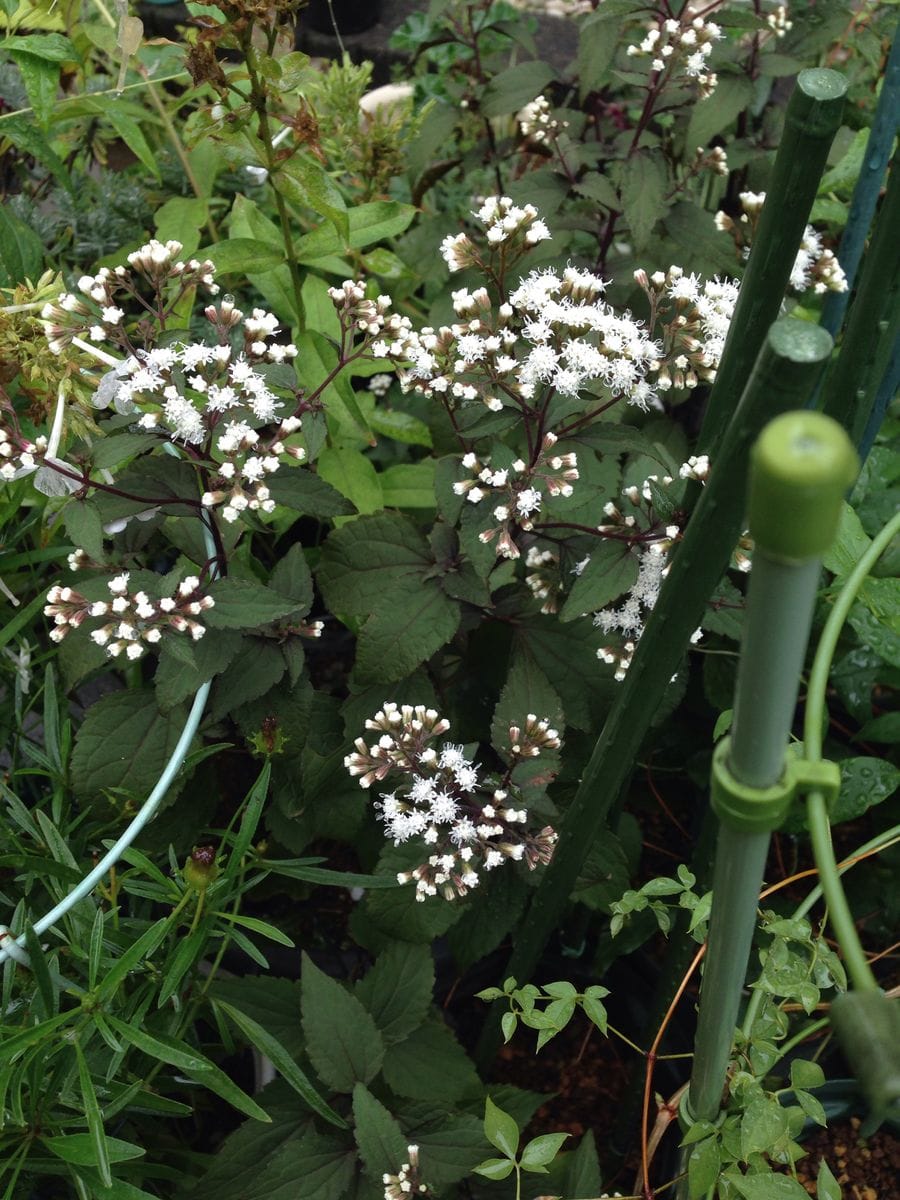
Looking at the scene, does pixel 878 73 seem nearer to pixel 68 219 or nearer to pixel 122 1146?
pixel 68 219

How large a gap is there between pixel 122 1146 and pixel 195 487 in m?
0.53

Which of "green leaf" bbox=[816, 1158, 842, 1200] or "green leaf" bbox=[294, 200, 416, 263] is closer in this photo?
"green leaf" bbox=[816, 1158, 842, 1200]

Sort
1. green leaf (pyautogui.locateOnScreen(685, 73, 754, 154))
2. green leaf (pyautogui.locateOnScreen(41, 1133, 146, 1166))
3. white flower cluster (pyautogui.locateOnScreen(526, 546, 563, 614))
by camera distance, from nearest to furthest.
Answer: green leaf (pyautogui.locateOnScreen(41, 1133, 146, 1166)) → white flower cluster (pyautogui.locateOnScreen(526, 546, 563, 614)) → green leaf (pyautogui.locateOnScreen(685, 73, 754, 154))

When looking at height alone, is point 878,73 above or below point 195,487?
above

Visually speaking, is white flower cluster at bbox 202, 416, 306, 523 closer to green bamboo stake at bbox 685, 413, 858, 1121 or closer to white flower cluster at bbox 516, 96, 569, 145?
green bamboo stake at bbox 685, 413, 858, 1121

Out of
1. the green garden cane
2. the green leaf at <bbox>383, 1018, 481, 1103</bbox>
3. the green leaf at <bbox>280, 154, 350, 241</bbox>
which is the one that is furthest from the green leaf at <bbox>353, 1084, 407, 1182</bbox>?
the green leaf at <bbox>280, 154, 350, 241</bbox>

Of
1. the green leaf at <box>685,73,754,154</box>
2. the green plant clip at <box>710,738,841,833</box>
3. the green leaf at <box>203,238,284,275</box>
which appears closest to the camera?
the green plant clip at <box>710,738,841,833</box>

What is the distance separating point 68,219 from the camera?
149 cm

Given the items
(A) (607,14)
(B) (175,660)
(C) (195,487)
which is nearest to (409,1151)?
(B) (175,660)

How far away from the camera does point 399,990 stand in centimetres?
102

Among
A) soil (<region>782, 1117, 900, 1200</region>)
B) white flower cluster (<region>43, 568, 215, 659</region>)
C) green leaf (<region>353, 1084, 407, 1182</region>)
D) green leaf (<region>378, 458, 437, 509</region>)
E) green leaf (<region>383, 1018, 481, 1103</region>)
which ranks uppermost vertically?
white flower cluster (<region>43, 568, 215, 659</region>)

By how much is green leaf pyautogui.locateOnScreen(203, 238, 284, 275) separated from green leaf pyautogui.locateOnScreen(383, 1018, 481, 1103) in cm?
80

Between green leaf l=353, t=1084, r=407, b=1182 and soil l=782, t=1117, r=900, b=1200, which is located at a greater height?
green leaf l=353, t=1084, r=407, b=1182

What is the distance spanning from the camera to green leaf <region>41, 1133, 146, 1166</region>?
0.82 m
